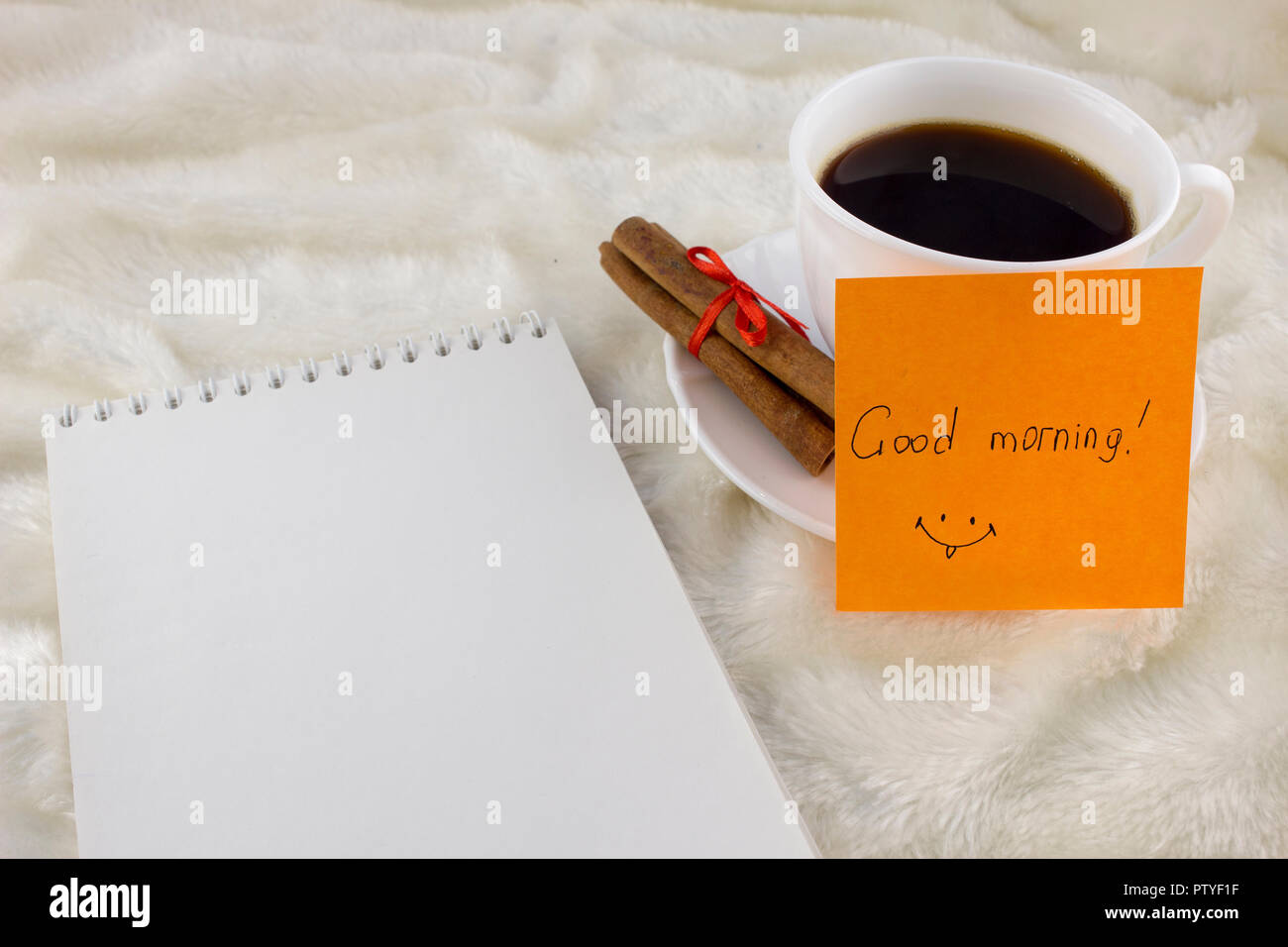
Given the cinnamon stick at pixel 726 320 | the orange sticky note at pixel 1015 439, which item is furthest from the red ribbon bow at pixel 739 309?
the orange sticky note at pixel 1015 439

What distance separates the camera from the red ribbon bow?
59 centimetres

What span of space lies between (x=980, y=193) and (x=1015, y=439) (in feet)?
0.47

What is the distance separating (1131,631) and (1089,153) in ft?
0.78

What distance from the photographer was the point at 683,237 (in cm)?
77

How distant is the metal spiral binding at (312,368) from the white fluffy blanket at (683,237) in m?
0.03

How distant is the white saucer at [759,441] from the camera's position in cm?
55

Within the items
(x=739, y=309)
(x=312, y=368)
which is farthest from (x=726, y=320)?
(x=312, y=368)

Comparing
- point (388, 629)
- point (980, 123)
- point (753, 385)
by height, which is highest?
point (980, 123)

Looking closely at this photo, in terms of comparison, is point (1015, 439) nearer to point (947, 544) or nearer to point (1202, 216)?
point (947, 544)

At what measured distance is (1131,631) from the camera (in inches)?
21.1

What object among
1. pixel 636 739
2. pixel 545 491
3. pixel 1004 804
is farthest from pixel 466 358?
pixel 1004 804

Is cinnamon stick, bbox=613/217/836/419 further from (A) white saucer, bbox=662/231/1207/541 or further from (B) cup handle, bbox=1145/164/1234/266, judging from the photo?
(B) cup handle, bbox=1145/164/1234/266

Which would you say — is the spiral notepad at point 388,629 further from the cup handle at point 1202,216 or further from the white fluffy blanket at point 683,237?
the cup handle at point 1202,216
